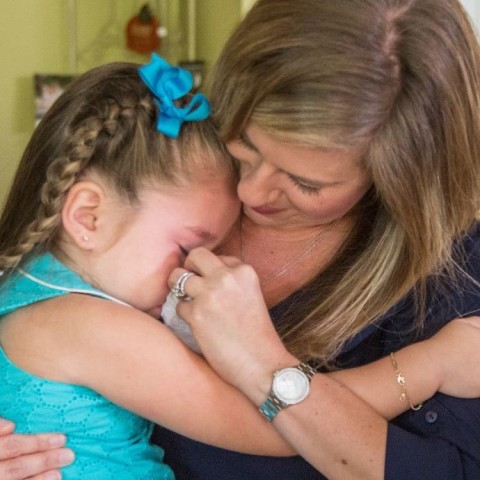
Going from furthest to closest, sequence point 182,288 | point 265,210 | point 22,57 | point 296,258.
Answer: point 22,57, point 296,258, point 265,210, point 182,288

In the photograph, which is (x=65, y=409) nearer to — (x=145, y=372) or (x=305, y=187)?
(x=145, y=372)

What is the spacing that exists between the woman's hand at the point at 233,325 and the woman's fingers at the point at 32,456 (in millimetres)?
278

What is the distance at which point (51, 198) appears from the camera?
1238 millimetres

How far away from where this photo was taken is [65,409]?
122cm

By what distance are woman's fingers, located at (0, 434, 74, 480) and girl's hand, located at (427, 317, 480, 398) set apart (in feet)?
1.94

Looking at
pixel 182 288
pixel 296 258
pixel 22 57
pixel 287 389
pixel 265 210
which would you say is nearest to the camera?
pixel 287 389

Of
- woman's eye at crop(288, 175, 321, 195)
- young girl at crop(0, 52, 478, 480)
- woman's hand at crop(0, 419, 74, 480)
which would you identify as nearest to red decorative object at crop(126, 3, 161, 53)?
young girl at crop(0, 52, 478, 480)

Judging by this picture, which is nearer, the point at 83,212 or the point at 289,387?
the point at 289,387

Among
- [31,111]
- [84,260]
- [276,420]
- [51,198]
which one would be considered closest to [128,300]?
[84,260]

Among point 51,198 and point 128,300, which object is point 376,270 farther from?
point 51,198

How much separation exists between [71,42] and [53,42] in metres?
0.08

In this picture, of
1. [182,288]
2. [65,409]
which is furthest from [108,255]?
[65,409]

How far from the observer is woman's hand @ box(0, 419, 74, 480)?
1.21 meters

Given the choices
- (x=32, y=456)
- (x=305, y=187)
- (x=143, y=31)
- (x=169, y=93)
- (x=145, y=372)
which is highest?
(x=169, y=93)
